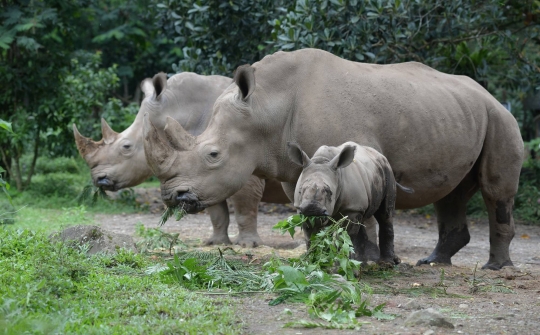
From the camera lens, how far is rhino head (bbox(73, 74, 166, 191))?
326 inches

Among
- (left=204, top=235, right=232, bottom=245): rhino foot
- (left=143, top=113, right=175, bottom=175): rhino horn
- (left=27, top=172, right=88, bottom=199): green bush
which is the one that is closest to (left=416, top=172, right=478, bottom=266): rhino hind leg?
(left=204, top=235, right=232, bottom=245): rhino foot

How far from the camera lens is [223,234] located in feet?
27.7

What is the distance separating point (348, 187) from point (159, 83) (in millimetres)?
3087

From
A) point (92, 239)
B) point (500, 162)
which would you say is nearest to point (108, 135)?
point (92, 239)

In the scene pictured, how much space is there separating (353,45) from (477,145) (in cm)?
285

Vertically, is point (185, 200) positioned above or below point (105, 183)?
above

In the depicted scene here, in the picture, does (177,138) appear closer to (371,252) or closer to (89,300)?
(371,252)

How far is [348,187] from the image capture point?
542 centimetres

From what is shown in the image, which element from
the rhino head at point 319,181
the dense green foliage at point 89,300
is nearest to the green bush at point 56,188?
the dense green foliage at point 89,300

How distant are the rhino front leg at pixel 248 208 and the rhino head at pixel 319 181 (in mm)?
2703

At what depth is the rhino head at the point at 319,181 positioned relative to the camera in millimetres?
5109

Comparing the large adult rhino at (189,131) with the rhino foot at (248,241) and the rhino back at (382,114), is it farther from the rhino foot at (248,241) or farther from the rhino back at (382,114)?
the rhino back at (382,114)

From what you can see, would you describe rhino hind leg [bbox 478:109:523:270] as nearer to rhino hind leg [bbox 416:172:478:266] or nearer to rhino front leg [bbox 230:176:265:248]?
rhino hind leg [bbox 416:172:478:266]

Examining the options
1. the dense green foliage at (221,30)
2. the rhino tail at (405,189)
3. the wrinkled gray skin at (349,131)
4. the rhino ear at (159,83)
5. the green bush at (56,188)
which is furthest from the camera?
the green bush at (56,188)
